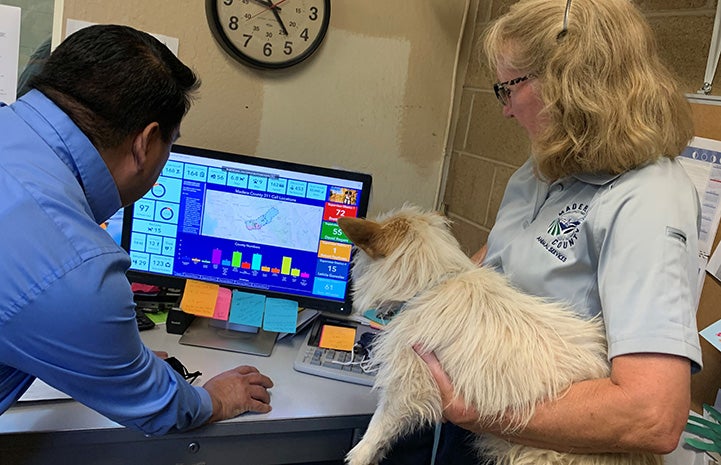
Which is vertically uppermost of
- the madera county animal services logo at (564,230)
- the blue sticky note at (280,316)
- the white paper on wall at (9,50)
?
the white paper on wall at (9,50)

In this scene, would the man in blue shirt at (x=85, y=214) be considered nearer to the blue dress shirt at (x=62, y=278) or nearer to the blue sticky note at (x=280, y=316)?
the blue dress shirt at (x=62, y=278)

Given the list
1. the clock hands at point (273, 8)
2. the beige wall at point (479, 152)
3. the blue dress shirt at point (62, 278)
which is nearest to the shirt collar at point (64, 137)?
the blue dress shirt at point (62, 278)

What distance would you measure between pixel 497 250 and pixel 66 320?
867 mm

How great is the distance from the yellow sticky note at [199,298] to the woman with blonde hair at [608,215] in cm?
73

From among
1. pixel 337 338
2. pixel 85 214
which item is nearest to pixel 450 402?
pixel 337 338

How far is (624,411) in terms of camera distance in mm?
855

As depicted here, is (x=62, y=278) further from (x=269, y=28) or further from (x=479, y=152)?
(x=479, y=152)

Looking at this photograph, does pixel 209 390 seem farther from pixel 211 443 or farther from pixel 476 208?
pixel 476 208

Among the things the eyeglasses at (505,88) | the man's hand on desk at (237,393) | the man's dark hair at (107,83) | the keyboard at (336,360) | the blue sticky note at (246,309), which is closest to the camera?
the man's dark hair at (107,83)

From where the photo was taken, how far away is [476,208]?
2025 millimetres

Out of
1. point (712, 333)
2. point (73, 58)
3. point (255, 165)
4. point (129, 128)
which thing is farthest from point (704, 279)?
point (73, 58)

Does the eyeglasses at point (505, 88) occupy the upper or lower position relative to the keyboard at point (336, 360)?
upper

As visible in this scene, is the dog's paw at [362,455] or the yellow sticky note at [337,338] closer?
the dog's paw at [362,455]

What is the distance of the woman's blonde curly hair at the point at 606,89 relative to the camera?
96 centimetres
